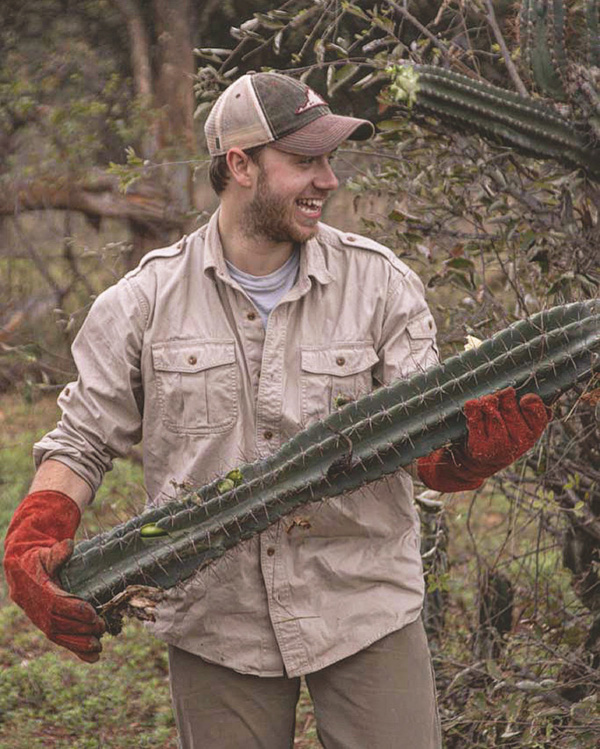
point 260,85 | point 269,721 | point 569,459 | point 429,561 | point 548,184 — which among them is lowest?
point 429,561

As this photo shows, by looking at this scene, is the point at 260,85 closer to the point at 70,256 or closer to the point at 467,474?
the point at 467,474

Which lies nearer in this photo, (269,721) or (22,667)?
(269,721)

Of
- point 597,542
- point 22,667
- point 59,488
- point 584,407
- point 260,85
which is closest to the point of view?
point 59,488

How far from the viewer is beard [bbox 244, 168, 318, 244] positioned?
3348 millimetres

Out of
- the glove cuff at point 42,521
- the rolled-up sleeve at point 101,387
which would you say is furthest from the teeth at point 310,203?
the glove cuff at point 42,521

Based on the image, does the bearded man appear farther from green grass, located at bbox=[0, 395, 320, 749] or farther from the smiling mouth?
green grass, located at bbox=[0, 395, 320, 749]

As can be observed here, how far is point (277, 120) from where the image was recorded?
3395mm

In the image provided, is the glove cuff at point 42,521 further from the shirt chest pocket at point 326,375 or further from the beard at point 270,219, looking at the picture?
the beard at point 270,219

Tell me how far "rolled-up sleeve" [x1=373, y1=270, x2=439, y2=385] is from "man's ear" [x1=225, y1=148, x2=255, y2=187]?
50cm

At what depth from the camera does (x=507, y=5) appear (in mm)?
5148

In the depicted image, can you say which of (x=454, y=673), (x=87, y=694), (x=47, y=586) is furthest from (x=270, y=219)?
(x=87, y=694)

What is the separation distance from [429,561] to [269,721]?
1546 millimetres

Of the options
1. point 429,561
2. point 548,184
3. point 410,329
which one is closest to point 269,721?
point 410,329

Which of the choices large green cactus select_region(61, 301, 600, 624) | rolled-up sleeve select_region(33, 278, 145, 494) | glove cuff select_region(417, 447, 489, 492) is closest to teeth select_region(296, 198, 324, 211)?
rolled-up sleeve select_region(33, 278, 145, 494)
